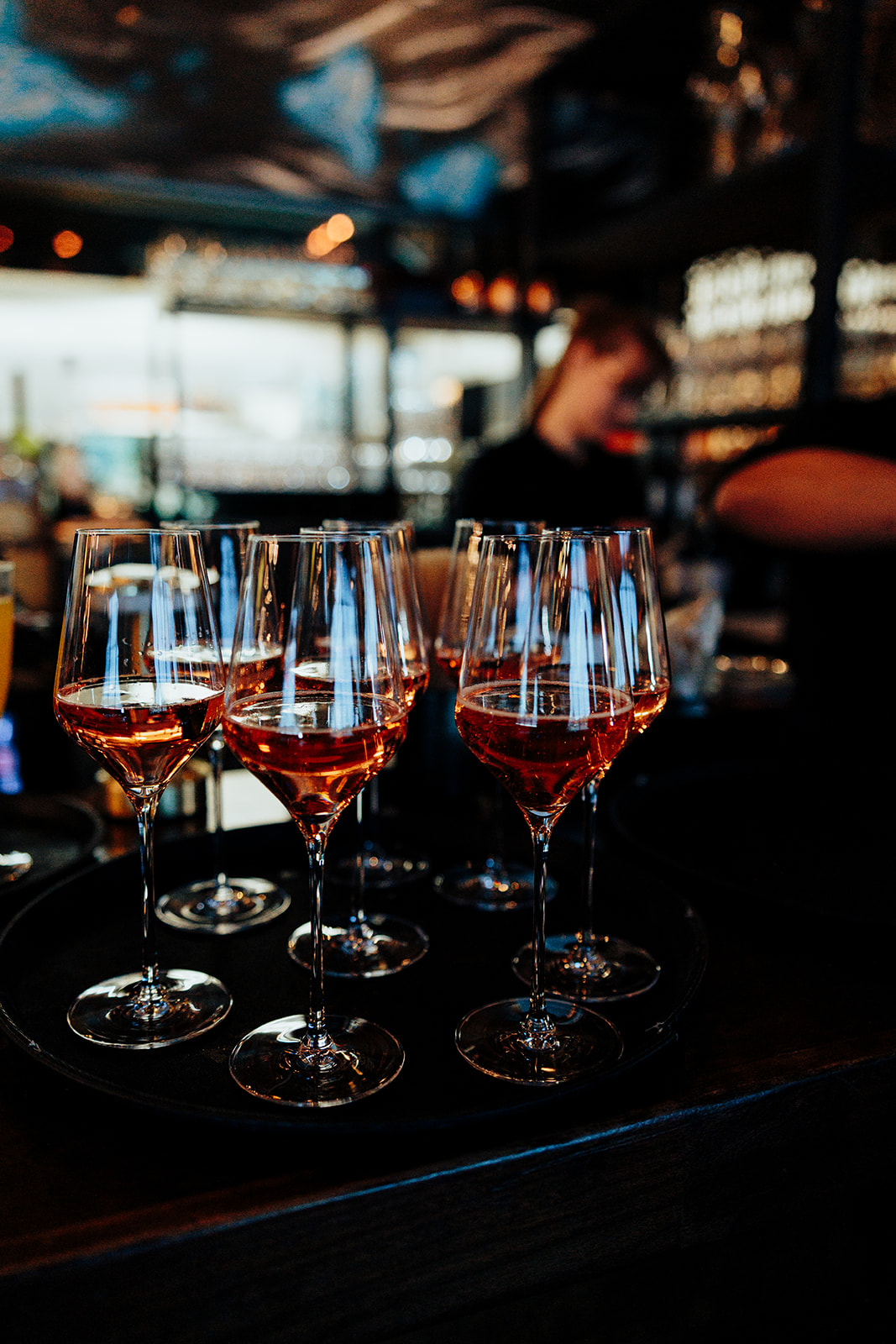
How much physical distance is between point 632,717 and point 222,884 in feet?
1.33

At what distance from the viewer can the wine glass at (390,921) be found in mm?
688

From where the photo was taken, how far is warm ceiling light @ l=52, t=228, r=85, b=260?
221 inches

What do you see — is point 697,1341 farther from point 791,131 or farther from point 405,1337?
point 791,131

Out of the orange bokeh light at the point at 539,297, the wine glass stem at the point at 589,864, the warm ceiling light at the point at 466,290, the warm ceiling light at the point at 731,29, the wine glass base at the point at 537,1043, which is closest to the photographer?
the wine glass base at the point at 537,1043

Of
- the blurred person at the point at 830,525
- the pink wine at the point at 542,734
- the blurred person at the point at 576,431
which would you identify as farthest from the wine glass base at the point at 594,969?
the blurred person at the point at 576,431

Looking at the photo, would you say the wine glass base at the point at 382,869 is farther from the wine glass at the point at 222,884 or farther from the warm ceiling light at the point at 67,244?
the warm ceiling light at the point at 67,244

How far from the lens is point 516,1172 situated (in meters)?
0.49

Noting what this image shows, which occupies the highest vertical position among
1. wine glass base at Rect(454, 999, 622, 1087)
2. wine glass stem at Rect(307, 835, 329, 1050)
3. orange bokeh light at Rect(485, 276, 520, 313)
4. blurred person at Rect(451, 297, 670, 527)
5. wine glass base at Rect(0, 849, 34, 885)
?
orange bokeh light at Rect(485, 276, 520, 313)

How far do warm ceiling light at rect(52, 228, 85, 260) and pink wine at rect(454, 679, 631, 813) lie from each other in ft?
19.5

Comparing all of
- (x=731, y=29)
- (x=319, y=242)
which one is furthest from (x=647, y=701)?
(x=319, y=242)

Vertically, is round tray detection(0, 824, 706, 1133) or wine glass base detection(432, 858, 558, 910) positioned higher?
round tray detection(0, 824, 706, 1133)

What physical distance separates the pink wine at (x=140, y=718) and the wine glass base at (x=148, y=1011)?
14 centimetres

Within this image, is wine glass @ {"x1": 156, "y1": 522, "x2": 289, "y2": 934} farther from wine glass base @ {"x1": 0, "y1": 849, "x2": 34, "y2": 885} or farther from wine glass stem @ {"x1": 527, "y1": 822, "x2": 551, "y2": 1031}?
wine glass stem @ {"x1": 527, "y1": 822, "x2": 551, "y2": 1031}

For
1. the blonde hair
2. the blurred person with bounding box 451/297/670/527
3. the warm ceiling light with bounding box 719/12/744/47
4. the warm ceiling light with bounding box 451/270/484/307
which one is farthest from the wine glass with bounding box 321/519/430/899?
the warm ceiling light with bounding box 451/270/484/307
